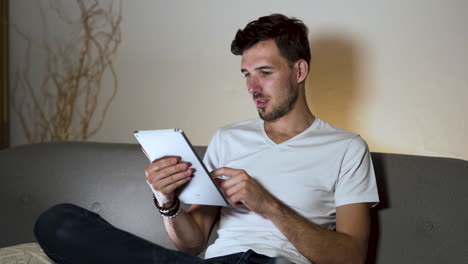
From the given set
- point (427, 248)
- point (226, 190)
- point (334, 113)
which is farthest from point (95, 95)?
point (427, 248)

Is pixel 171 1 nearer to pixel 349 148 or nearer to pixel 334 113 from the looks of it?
pixel 334 113

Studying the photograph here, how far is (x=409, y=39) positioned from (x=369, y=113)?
1.07 feet

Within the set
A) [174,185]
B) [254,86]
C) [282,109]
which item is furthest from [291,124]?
[174,185]

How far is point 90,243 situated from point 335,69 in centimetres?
131

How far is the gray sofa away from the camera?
1.41 meters

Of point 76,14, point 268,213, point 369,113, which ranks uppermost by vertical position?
point 76,14

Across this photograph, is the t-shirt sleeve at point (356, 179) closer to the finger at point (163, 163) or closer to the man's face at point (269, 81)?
the man's face at point (269, 81)

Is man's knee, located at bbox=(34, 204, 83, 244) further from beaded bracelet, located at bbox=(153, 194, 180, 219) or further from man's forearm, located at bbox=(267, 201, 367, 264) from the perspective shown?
man's forearm, located at bbox=(267, 201, 367, 264)

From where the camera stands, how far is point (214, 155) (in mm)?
1661

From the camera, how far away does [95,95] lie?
107 inches

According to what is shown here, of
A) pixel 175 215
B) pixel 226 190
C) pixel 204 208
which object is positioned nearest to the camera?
pixel 226 190

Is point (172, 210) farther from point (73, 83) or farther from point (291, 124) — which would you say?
point (73, 83)

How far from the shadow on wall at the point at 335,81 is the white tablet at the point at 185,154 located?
3.02 ft

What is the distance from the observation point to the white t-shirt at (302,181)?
4.62ft
